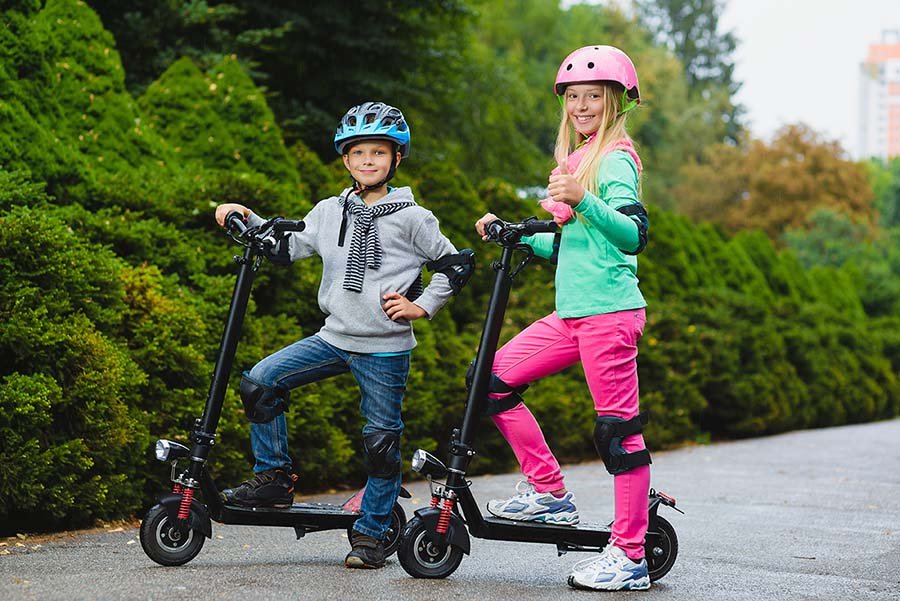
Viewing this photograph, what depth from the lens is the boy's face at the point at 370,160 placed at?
4.88 metres

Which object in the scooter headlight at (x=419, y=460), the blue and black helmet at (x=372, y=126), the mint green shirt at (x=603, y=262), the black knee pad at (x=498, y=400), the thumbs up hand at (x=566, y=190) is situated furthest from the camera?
the blue and black helmet at (x=372, y=126)

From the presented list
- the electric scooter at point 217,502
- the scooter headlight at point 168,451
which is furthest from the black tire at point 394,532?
the scooter headlight at point 168,451

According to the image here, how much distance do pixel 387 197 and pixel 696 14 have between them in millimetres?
59333

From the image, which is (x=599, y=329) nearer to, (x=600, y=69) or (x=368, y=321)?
(x=368, y=321)

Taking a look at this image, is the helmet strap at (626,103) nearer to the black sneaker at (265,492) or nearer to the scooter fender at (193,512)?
the black sneaker at (265,492)

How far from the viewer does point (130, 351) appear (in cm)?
653

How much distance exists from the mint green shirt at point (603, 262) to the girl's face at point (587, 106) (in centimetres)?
18

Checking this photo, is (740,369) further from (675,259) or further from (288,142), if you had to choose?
(288,142)

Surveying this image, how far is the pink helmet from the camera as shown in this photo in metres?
4.72

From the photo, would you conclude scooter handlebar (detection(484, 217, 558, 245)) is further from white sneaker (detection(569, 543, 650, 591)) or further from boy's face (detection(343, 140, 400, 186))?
white sneaker (detection(569, 543, 650, 591))

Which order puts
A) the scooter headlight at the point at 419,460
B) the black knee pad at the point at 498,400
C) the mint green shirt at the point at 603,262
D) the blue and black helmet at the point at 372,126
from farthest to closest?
the blue and black helmet at the point at 372,126 < the black knee pad at the point at 498,400 < the mint green shirt at the point at 603,262 < the scooter headlight at the point at 419,460

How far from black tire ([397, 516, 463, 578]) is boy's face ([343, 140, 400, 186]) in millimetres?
1343

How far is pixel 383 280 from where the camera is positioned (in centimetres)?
478

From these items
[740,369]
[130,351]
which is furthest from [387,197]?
[740,369]
